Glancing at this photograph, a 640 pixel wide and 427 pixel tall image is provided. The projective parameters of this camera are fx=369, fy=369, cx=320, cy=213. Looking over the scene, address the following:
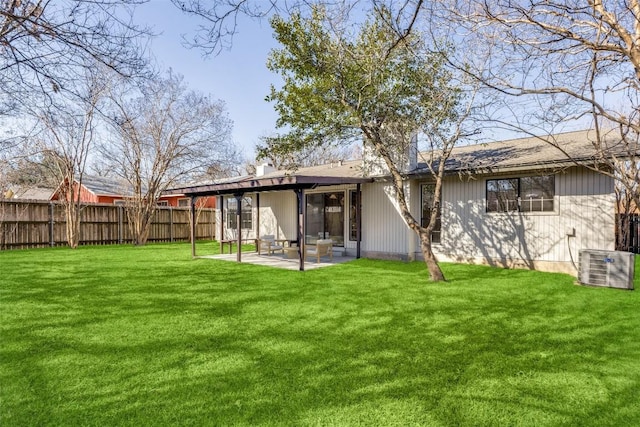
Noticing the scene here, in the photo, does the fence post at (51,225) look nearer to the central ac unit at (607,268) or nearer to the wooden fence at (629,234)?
the central ac unit at (607,268)

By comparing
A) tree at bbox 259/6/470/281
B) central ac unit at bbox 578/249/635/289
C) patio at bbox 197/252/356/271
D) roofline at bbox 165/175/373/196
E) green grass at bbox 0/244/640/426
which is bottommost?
green grass at bbox 0/244/640/426

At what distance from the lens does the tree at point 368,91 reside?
7.16 meters

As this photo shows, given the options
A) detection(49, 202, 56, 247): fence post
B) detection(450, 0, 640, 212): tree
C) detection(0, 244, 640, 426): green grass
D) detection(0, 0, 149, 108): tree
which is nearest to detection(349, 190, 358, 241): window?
detection(0, 244, 640, 426): green grass

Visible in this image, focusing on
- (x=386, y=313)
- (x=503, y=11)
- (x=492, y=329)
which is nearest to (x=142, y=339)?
(x=386, y=313)

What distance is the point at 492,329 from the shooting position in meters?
4.40

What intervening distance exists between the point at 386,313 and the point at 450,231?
5.43 metres

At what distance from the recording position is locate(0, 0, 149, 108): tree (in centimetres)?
348

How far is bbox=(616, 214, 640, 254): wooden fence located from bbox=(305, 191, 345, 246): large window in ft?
27.5

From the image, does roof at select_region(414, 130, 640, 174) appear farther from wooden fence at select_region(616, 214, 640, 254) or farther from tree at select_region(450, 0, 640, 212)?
wooden fence at select_region(616, 214, 640, 254)

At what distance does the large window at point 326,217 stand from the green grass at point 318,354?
5446 millimetres

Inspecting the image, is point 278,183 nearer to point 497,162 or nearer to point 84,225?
point 497,162

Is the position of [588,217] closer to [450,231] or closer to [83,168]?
[450,231]

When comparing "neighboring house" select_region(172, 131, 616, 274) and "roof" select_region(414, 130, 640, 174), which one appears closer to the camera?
"roof" select_region(414, 130, 640, 174)

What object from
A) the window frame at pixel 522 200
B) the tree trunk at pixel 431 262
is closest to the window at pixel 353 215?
the window frame at pixel 522 200
